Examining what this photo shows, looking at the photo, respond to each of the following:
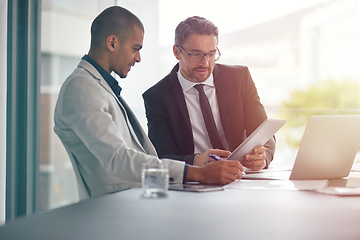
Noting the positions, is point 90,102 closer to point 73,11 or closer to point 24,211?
point 24,211

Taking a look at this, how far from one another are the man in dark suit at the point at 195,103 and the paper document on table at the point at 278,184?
696mm

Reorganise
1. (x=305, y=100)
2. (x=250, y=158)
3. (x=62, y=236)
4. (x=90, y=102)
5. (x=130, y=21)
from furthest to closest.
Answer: (x=305, y=100) < (x=130, y=21) < (x=250, y=158) < (x=90, y=102) < (x=62, y=236)

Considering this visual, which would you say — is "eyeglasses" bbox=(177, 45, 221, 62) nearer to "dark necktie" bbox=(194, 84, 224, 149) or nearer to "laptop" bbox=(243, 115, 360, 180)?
"dark necktie" bbox=(194, 84, 224, 149)

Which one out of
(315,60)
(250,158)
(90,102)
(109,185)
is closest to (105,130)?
(90,102)

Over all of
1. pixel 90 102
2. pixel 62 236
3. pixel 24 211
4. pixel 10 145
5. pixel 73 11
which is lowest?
pixel 24 211

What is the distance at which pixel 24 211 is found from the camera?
298 centimetres

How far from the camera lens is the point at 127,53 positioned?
6.43 ft

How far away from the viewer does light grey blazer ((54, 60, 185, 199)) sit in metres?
1.49

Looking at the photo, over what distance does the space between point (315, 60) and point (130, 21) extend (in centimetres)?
823

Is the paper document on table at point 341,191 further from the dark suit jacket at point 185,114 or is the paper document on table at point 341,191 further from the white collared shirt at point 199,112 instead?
the white collared shirt at point 199,112

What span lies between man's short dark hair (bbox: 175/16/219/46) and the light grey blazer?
0.72 metres

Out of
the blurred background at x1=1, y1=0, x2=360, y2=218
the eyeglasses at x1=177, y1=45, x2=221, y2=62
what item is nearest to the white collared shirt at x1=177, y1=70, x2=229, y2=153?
the eyeglasses at x1=177, y1=45, x2=221, y2=62

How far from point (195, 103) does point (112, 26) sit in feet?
2.33

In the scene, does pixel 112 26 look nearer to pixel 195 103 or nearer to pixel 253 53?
pixel 195 103
